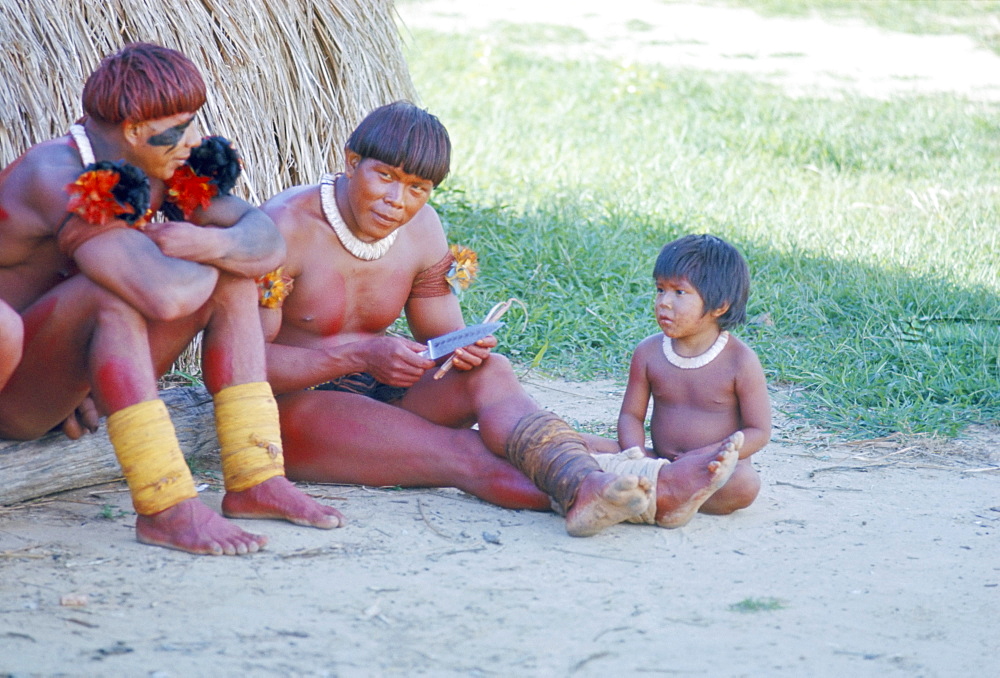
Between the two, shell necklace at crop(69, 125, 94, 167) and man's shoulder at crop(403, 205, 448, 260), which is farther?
man's shoulder at crop(403, 205, 448, 260)

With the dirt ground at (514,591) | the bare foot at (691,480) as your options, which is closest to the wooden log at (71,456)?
the dirt ground at (514,591)

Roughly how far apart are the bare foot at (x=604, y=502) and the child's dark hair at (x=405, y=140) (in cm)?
95

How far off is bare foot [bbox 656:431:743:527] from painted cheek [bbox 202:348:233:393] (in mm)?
1125

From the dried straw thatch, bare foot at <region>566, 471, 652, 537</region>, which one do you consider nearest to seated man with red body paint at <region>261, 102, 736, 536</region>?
bare foot at <region>566, 471, 652, 537</region>

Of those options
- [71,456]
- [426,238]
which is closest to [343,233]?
[426,238]

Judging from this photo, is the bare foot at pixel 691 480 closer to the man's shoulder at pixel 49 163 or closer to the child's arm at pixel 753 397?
the child's arm at pixel 753 397

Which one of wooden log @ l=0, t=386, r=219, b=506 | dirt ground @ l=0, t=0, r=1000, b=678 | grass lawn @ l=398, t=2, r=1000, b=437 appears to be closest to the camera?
dirt ground @ l=0, t=0, r=1000, b=678

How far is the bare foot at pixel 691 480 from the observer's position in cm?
290

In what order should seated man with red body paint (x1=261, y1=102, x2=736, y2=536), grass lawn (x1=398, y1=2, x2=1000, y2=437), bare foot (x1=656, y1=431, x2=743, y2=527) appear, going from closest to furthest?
bare foot (x1=656, y1=431, x2=743, y2=527) → seated man with red body paint (x1=261, y1=102, x2=736, y2=536) → grass lawn (x1=398, y1=2, x2=1000, y2=437)

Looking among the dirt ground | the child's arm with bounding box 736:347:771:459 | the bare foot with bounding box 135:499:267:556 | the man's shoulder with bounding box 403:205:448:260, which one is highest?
the man's shoulder with bounding box 403:205:448:260

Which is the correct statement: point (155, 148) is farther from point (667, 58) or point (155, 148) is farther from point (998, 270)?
point (667, 58)

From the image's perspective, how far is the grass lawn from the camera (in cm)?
461

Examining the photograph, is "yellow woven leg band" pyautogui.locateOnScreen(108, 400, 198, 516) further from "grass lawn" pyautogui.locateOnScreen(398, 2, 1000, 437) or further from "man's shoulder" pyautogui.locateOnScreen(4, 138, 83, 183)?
"grass lawn" pyautogui.locateOnScreen(398, 2, 1000, 437)

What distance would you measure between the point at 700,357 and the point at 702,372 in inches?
1.7
